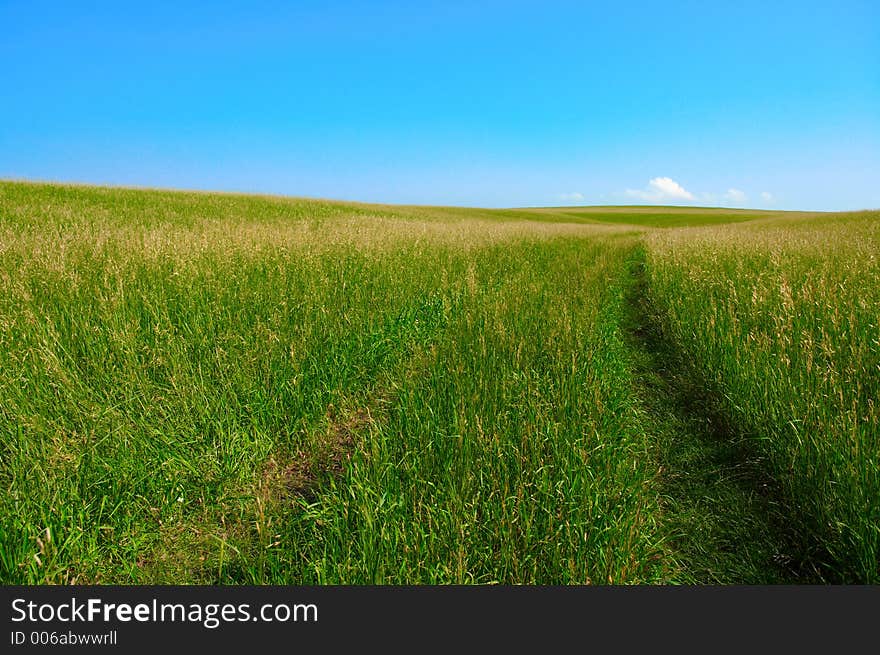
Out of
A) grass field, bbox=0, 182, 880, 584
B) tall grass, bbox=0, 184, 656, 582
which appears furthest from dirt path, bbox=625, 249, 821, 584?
tall grass, bbox=0, 184, 656, 582

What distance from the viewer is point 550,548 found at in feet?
5.68

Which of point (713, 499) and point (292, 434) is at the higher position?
point (292, 434)

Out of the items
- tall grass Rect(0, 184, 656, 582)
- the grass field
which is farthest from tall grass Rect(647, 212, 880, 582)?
tall grass Rect(0, 184, 656, 582)

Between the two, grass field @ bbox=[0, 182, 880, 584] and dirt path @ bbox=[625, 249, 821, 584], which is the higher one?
grass field @ bbox=[0, 182, 880, 584]

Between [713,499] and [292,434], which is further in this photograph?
Result: [292,434]

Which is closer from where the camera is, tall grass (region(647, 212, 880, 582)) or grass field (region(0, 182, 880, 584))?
grass field (region(0, 182, 880, 584))

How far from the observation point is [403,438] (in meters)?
2.46

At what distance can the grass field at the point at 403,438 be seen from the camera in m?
1.78

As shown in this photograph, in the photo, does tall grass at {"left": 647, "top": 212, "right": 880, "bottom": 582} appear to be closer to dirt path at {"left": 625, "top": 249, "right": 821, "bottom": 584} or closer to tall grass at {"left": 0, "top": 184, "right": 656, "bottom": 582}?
dirt path at {"left": 625, "top": 249, "right": 821, "bottom": 584}

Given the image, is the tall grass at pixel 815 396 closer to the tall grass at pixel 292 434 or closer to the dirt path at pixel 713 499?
the dirt path at pixel 713 499

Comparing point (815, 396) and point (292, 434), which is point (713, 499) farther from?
point (292, 434)

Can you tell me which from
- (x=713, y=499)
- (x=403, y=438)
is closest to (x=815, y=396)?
(x=713, y=499)

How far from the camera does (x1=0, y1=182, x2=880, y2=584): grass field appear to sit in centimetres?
178

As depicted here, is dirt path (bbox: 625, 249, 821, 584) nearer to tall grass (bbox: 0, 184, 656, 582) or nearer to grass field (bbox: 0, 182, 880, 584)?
grass field (bbox: 0, 182, 880, 584)
